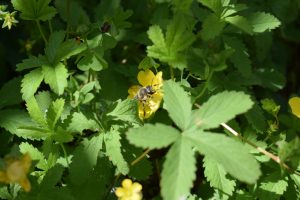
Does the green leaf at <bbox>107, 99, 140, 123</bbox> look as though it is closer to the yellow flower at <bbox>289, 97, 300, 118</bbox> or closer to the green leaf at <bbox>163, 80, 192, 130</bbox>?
the green leaf at <bbox>163, 80, 192, 130</bbox>

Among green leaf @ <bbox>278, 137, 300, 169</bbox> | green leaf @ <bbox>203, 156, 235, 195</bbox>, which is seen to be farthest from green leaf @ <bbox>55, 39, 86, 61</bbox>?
green leaf @ <bbox>278, 137, 300, 169</bbox>

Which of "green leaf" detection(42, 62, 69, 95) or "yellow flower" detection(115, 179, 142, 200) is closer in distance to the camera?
"yellow flower" detection(115, 179, 142, 200)

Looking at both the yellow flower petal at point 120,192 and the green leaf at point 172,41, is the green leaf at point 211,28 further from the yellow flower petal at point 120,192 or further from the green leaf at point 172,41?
the yellow flower petal at point 120,192

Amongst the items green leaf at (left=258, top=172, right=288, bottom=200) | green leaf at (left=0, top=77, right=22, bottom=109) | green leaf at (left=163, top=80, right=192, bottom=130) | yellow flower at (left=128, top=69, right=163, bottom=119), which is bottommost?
green leaf at (left=258, top=172, right=288, bottom=200)

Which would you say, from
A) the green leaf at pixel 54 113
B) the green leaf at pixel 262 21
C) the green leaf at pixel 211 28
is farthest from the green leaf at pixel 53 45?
the green leaf at pixel 262 21

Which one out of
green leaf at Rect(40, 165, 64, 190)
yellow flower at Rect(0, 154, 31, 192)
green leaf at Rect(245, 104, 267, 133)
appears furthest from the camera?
green leaf at Rect(245, 104, 267, 133)

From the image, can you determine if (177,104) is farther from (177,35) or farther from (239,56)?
(239,56)
